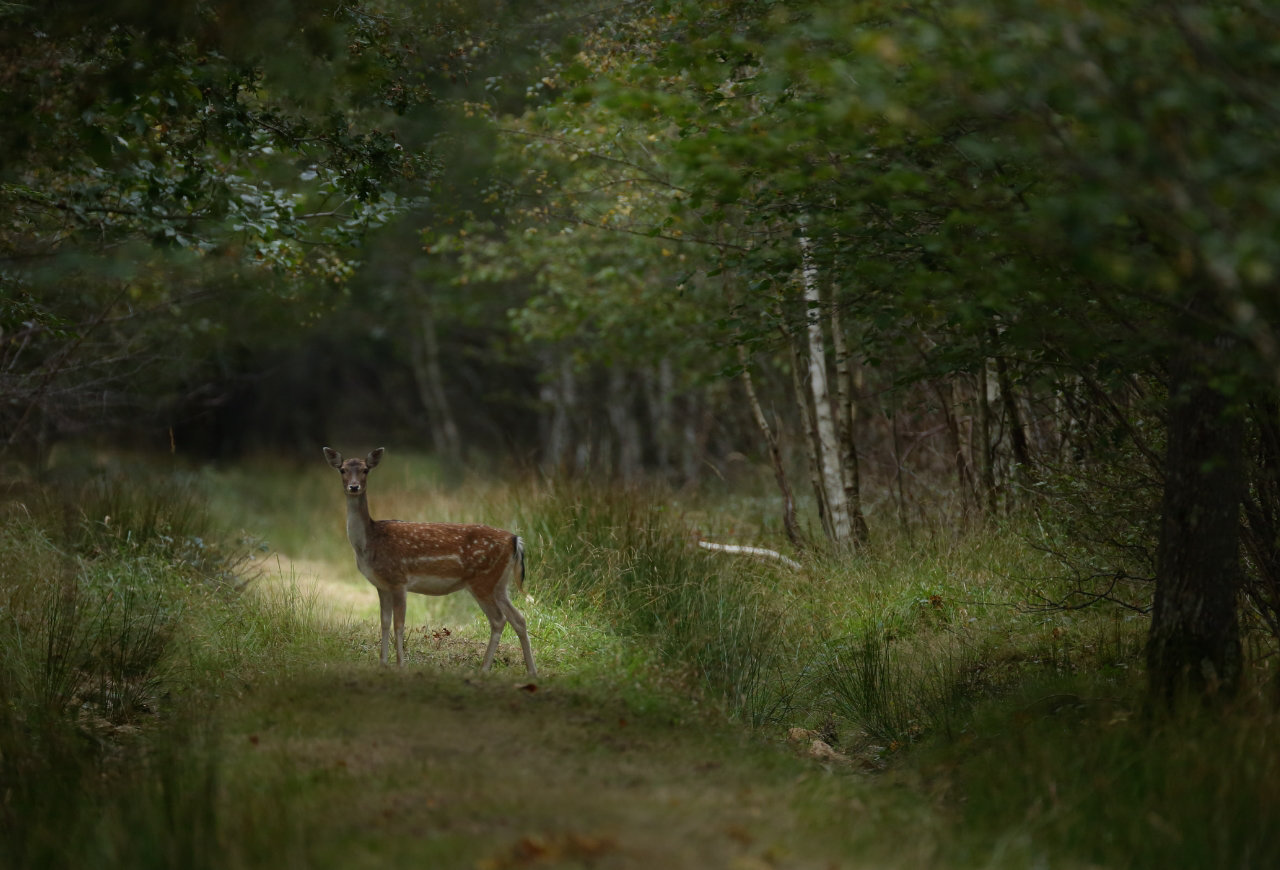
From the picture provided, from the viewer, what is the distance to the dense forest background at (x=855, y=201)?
4445 mm

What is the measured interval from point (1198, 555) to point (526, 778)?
3.56 metres

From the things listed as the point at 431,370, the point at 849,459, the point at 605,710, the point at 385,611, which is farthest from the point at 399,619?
the point at 431,370

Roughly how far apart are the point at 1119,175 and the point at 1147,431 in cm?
442

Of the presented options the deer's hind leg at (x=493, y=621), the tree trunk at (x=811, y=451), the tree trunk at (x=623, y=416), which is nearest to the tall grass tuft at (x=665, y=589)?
the deer's hind leg at (x=493, y=621)

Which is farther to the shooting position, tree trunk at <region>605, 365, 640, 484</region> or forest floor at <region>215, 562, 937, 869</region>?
tree trunk at <region>605, 365, 640, 484</region>

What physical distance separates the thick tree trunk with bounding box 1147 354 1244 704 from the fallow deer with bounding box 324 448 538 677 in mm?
3656

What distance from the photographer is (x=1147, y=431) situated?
326 inches

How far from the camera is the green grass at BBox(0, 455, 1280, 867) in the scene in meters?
5.13

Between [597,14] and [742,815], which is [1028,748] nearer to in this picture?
[742,815]

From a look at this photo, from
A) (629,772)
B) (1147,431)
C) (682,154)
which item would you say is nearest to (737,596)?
(1147,431)

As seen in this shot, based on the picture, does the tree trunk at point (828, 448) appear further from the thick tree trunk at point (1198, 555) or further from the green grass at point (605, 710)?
the thick tree trunk at point (1198, 555)

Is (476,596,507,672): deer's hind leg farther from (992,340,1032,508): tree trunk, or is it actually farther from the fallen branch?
(992,340,1032,508): tree trunk

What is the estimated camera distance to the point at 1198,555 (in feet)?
20.9

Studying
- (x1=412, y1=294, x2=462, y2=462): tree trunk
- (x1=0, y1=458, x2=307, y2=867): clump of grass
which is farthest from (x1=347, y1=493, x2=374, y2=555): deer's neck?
(x1=412, y1=294, x2=462, y2=462): tree trunk
